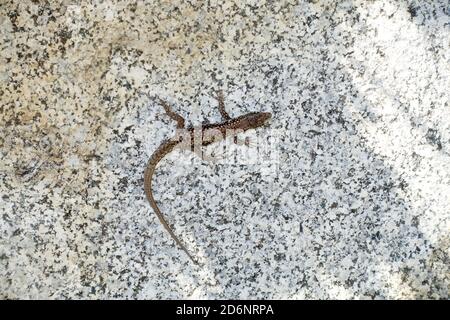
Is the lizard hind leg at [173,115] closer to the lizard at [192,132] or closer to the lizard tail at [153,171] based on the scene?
the lizard at [192,132]

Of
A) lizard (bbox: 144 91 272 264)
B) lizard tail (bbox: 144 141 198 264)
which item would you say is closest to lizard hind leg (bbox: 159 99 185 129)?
lizard (bbox: 144 91 272 264)

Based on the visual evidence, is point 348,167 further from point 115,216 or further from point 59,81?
point 59,81

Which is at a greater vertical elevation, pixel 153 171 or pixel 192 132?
pixel 192 132

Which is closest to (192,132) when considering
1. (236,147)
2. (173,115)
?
(173,115)

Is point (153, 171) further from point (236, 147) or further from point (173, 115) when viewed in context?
point (236, 147)

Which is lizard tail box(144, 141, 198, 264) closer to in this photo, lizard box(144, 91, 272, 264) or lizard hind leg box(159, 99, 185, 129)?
lizard box(144, 91, 272, 264)

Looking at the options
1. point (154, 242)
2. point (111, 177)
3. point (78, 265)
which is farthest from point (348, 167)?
point (78, 265)
